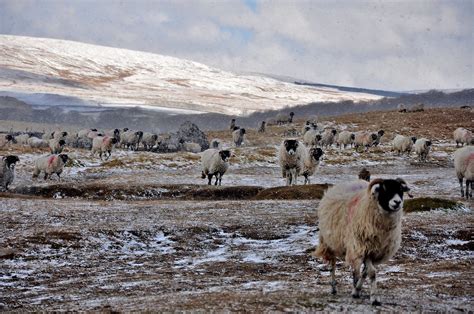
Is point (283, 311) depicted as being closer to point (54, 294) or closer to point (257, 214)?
point (54, 294)

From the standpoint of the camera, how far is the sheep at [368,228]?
415 inches

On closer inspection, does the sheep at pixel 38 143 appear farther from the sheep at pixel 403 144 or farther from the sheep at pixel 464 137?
the sheep at pixel 464 137

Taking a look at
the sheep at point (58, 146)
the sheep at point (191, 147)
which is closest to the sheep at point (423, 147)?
the sheep at point (191, 147)

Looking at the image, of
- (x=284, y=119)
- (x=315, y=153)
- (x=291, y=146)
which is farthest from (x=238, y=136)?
(x=291, y=146)

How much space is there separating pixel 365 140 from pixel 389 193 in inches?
1962

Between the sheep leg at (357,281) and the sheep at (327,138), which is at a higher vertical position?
the sheep at (327,138)

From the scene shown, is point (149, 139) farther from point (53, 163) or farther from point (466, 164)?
point (466, 164)

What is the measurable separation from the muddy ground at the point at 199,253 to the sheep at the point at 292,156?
84.9 inches

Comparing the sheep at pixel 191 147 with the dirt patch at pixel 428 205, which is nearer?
the dirt patch at pixel 428 205

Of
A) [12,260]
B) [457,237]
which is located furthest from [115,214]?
[457,237]

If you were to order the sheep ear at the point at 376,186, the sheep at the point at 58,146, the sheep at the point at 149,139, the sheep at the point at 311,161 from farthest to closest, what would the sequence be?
the sheep at the point at 149,139
the sheep at the point at 58,146
the sheep at the point at 311,161
the sheep ear at the point at 376,186

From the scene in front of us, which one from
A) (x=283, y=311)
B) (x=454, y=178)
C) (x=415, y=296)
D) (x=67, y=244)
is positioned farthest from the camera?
(x=454, y=178)

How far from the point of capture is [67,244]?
18828mm

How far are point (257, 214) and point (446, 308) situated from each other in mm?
13453
